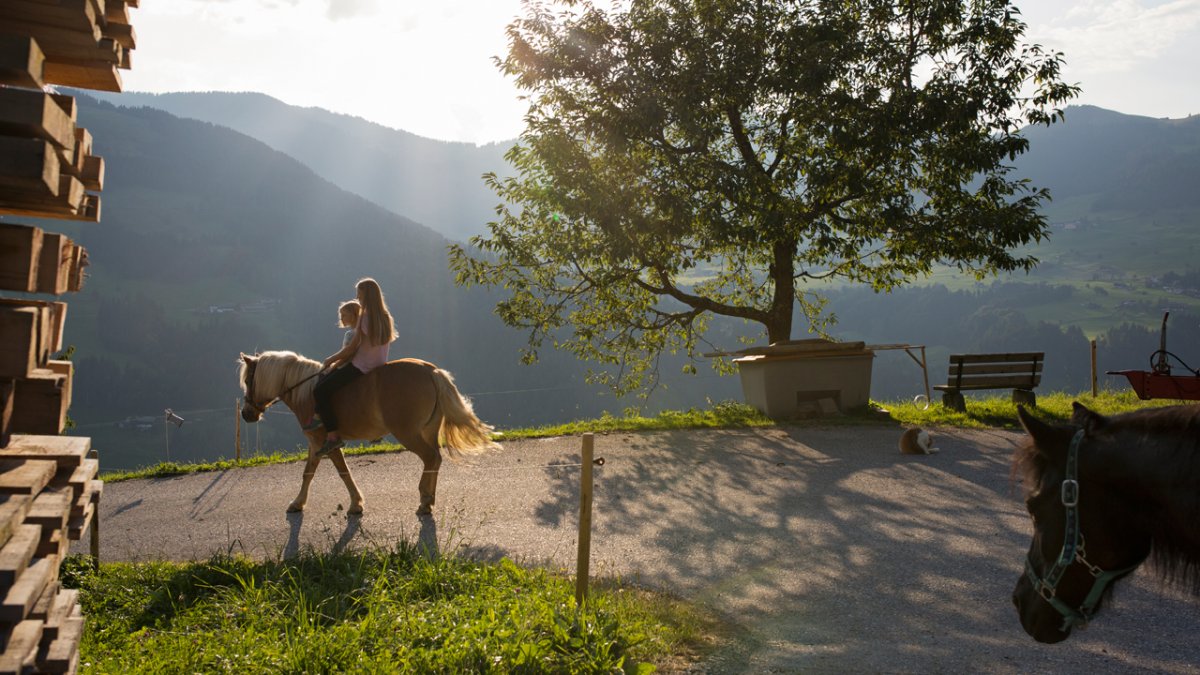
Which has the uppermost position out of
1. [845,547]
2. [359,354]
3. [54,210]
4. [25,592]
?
[54,210]

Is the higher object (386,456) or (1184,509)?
(1184,509)

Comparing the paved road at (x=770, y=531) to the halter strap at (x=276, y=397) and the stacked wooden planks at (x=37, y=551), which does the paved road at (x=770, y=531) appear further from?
the stacked wooden planks at (x=37, y=551)

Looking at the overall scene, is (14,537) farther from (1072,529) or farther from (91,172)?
(1072,529)

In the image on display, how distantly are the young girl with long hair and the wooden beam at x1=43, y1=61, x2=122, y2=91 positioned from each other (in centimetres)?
533

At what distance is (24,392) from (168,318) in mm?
168134

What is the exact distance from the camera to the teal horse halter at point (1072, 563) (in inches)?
127

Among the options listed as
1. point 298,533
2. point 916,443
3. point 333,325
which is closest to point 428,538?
point 298,533

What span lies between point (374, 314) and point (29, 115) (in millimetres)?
6633

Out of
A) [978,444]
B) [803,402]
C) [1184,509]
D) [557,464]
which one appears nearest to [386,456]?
[557,464]

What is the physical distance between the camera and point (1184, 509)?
2.97 meters

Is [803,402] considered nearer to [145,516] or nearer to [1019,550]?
[1019,550]

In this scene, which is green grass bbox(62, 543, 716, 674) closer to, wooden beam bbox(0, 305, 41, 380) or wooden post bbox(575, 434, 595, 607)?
wooden post bbox(575, 434, 595, 607)

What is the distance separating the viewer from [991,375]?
16797mm

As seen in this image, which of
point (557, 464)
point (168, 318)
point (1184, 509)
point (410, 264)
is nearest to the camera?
point (1184, 509)
